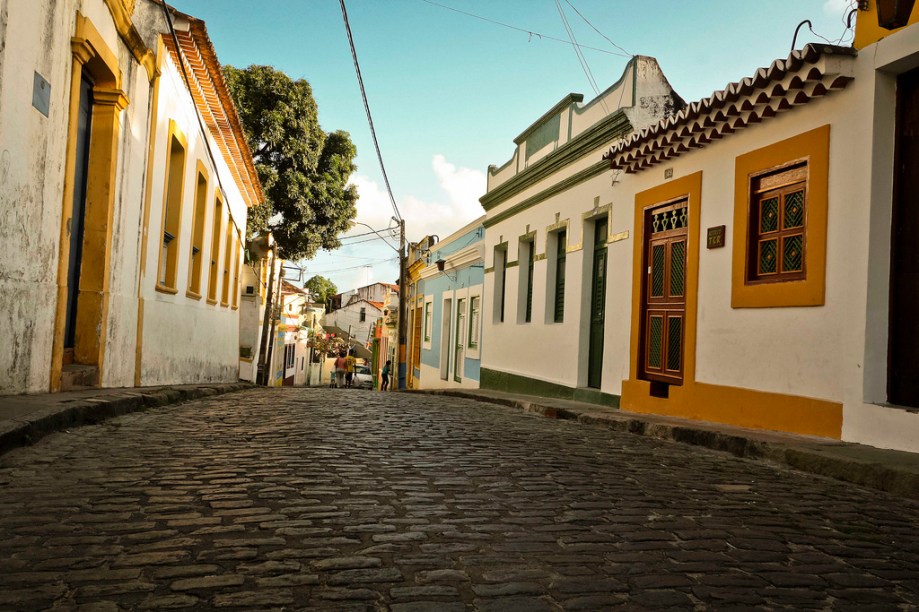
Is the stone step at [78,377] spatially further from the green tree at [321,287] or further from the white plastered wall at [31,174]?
the green tree at [321,287]

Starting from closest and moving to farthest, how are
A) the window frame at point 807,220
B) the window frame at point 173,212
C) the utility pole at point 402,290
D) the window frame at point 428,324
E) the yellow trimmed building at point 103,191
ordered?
the yellow trimmed building at point 103,191, the window frame at point 807,220, the window frame at point 173,212, the utility pole at point 402,290, the window frame at point 428,324

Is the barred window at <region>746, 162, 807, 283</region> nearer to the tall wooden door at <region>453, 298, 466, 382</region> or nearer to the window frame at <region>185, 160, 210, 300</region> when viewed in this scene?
the window frame at <region>185, 160, 210, 300</region>

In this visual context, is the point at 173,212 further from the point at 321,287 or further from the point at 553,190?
the point at 321,287

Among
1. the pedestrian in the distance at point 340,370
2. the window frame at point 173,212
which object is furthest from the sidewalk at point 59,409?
the pedestrian in the distance at point 340,370

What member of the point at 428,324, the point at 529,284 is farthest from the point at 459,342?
the point at 529,284

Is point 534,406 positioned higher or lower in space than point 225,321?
lower

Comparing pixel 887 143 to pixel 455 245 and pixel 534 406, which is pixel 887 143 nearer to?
pixel 534 406

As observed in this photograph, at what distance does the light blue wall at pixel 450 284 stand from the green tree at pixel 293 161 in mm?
3796

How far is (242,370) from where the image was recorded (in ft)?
88.5

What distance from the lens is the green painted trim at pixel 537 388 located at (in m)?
11.7

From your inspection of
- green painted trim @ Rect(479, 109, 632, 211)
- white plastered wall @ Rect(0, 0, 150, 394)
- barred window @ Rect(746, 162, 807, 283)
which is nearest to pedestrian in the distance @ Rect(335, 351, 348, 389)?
green painted trim @ Rect(479, 109, 632, 211)

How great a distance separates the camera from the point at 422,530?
11.8 ft

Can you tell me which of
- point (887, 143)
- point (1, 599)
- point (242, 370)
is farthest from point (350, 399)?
point (242, 370)

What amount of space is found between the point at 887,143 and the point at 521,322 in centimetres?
975
